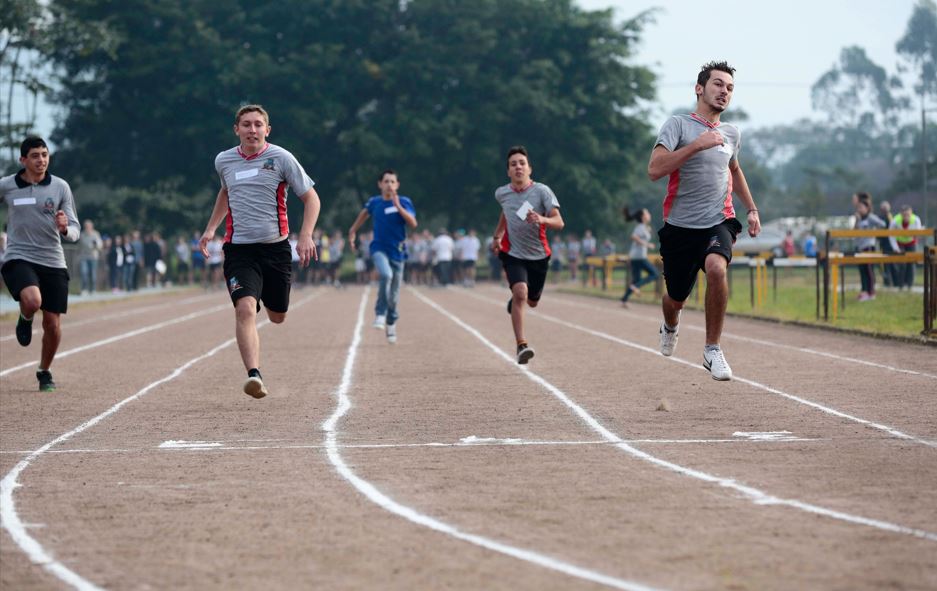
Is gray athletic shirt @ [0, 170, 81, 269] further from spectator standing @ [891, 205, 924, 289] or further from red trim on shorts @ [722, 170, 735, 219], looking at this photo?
spectator standing @ [891, 205, 924, 289]

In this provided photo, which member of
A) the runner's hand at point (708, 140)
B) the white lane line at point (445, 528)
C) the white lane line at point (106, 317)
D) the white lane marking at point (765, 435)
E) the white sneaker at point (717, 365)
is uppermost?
the runner's hand at point (708, 140)

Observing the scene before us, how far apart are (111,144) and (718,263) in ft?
188

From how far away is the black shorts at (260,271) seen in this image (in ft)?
33.4

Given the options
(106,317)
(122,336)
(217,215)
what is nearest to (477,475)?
(217,215)

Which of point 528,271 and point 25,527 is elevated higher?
point 528,271

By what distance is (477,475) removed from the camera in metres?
7.19

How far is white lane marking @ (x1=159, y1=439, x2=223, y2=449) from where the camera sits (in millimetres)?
8469

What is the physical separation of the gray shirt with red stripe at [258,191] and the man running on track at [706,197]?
2635 millimetres

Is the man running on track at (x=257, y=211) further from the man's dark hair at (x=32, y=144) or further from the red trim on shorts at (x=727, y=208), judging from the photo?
the red trim on shorts at (x=727, y=208)

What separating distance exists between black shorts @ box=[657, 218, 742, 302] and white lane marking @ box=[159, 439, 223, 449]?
352 cm

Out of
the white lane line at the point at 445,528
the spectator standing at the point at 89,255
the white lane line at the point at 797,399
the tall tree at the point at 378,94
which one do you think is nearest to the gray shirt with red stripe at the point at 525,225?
the white lane line at the point at 797,399

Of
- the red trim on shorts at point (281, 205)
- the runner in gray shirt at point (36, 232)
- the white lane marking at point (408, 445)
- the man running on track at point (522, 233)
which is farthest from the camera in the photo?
the man running on track at point (522, 233)

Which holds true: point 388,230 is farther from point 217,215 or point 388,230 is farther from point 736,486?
point 736,486

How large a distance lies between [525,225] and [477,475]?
670cm
